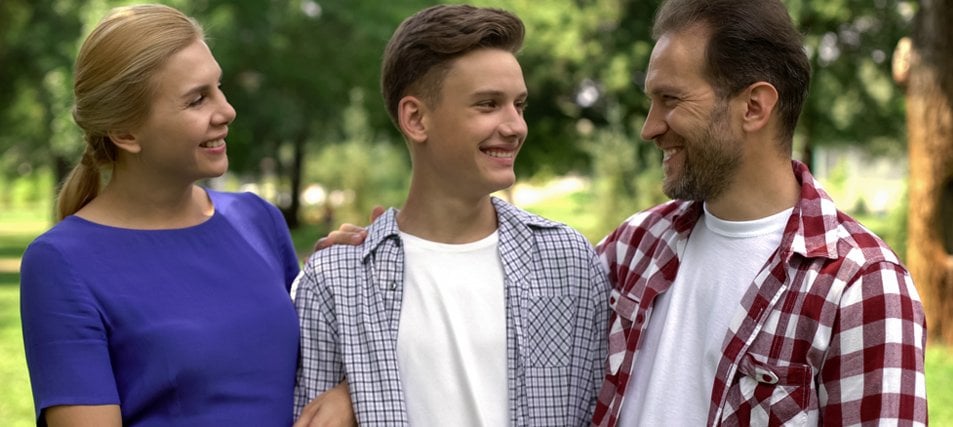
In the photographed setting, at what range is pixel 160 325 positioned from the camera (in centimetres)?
242

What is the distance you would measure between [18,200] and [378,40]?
1882 inches

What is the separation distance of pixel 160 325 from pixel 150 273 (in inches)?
6.0

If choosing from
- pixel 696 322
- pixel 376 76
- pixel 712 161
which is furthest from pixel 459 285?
pixel 376 76

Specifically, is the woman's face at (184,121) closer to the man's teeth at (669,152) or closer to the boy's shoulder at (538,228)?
the boy's shoulder at (538,228)

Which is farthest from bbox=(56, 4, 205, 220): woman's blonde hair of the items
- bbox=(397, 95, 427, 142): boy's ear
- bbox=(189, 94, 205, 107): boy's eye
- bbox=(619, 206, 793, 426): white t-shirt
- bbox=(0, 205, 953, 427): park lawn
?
bbox=(0, 205, 953, 427): park lawn

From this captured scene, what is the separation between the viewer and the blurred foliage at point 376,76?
20250mm

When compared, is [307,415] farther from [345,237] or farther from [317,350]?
[345,237]

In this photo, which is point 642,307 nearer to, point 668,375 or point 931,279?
point 668,375

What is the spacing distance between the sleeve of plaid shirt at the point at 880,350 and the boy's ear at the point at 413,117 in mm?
1219

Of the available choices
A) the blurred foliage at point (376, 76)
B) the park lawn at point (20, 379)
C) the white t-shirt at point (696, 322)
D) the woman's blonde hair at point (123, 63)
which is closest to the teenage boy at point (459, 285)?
the white t-shirt at point (696, 322)

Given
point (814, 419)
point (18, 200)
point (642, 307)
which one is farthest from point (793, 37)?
point (18, 200)

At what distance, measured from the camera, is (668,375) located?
2508mm

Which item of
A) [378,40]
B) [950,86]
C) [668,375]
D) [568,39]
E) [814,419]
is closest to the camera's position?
[814,419]

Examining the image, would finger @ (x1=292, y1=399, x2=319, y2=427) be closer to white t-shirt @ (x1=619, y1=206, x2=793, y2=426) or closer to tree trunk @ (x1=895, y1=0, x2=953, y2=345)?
white t-shirt @ (x1=619, y1=206, x2=793, y2=426)
